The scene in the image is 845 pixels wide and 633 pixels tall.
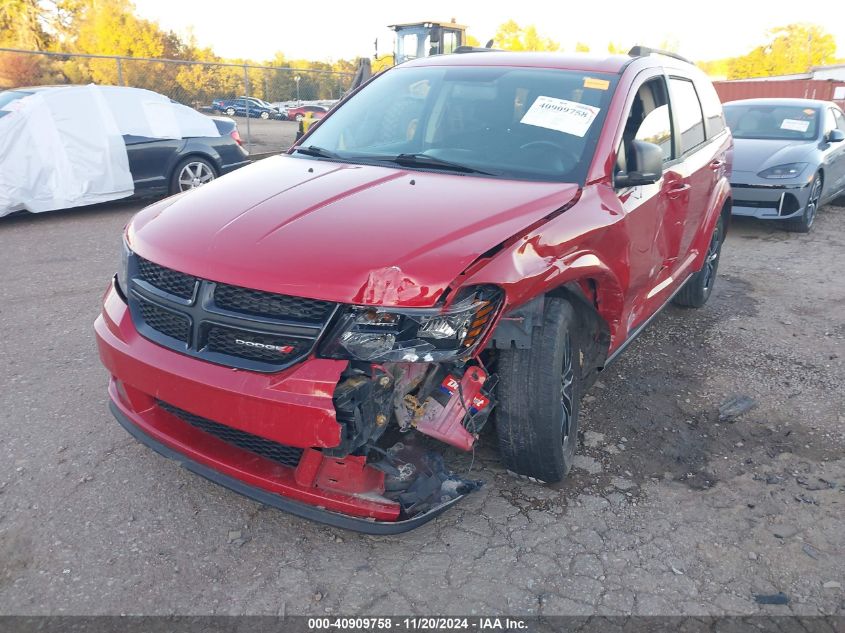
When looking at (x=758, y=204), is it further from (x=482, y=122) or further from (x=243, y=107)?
(x=243, y=107)

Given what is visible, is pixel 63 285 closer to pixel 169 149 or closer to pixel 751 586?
pixel 169 149

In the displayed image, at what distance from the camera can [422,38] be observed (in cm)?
1922

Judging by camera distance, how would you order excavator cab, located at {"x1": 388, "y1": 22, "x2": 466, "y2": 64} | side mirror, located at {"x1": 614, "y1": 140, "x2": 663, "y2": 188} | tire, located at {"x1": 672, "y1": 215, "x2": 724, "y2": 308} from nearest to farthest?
1. side mirror, located at {"x1": 614, "y1": 140, "x2": 663, "y2": 188}
2. tire, located at {"x1": 672, "y1": 215, "x2": 724, "y2": 308}
3. excavator cab, located at {"x1": 388, "y1": 22, "x2": 466, "y2": 64}

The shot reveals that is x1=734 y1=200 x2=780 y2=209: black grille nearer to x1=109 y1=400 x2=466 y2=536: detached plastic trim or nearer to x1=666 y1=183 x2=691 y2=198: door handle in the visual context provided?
x1=666 y1=183 x2=691 y2=198: door handle

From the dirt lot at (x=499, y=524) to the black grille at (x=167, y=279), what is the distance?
0.91m

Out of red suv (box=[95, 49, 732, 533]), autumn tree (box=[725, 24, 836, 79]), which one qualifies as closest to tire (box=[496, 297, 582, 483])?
red suv (box=[95, 49, 732, 533])

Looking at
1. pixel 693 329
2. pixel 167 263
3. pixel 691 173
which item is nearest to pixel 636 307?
pixel 691 173

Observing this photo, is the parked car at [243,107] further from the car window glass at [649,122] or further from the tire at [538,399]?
the tire at [538,399]

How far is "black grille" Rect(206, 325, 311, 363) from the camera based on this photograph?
7.77 feet

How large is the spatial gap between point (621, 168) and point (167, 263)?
2121 millimetres

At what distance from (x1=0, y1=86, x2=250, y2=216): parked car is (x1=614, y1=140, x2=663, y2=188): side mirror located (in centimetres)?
739

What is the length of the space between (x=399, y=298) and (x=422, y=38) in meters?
18.6

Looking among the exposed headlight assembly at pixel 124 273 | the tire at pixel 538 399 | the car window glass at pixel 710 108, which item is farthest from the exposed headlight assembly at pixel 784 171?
the exposed headlight assembly at pixel 124 273

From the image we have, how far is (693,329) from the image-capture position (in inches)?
204
